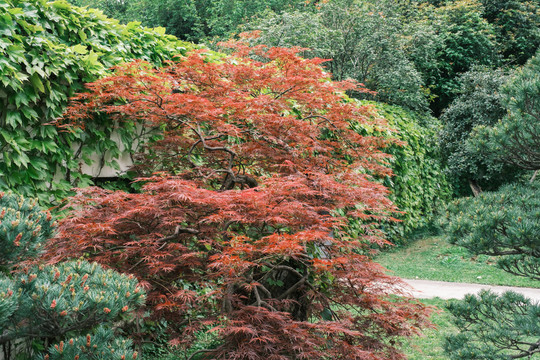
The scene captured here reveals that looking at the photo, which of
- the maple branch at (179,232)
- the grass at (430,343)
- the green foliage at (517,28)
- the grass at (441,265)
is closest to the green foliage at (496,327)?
the grass at (430,343)

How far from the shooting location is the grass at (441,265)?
7.16 metres

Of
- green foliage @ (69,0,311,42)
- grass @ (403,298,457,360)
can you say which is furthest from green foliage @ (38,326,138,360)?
green foliage @ (69,0,311,42)

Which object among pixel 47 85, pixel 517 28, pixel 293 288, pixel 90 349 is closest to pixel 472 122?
pixel 517 28

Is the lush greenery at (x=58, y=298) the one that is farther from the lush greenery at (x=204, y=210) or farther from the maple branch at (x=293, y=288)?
the maple branch at (x=293, y=288)

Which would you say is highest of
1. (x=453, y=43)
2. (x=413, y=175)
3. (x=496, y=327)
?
(x=453, y=43)

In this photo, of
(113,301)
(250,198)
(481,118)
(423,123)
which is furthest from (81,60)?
(423,123)

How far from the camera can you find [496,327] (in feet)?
10.4

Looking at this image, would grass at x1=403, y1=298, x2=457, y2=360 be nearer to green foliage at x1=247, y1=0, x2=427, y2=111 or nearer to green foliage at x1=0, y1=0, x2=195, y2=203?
green foliage at x1=0, y1=0, x2=195, y2=203

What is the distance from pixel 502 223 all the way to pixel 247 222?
166 centimetres

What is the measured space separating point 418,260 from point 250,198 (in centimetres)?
690

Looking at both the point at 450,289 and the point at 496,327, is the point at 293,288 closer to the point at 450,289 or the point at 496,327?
the point at 496,327

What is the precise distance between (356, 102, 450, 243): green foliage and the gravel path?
124cm

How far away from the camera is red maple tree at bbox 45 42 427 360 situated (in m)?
2.66

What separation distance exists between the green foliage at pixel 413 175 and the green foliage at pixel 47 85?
5502 mm
